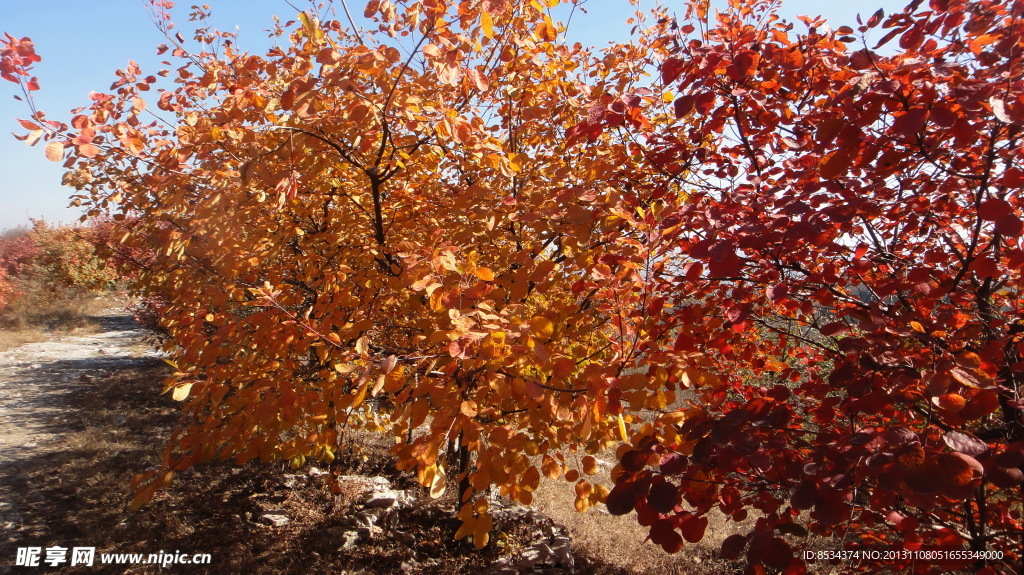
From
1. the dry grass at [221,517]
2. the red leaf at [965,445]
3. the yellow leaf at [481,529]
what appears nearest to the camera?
the red leaf at [965,445]

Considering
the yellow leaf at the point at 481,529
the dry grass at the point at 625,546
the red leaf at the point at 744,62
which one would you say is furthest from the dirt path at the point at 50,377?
the red leaf at the point at 744,62

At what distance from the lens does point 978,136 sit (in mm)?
1712

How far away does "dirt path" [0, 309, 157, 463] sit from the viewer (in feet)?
20.3

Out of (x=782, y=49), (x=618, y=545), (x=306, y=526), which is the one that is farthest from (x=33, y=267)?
(x=782, y=49)

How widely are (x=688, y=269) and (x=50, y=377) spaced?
36.3ft

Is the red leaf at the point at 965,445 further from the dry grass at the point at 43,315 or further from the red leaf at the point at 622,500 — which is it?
the dry grass at the point at 43,315

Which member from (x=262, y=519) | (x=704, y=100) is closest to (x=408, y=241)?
(x=704, y=100)

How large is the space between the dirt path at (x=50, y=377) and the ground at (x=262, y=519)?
0.04 m

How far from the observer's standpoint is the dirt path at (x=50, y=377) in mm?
6199

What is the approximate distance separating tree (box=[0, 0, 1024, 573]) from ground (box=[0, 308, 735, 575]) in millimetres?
1855

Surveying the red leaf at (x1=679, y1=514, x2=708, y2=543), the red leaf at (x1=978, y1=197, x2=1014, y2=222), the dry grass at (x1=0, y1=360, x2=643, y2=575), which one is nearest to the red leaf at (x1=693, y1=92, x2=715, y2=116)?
the red leaf at (x1=978, y1=197, x2=1014, y2=222)

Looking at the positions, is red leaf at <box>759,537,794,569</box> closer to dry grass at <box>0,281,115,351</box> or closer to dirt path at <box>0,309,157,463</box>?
dirt path at <box>0,309,157,463</box>

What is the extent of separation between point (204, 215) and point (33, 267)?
17.8 m

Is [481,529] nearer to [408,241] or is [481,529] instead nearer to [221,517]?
[408,241]
